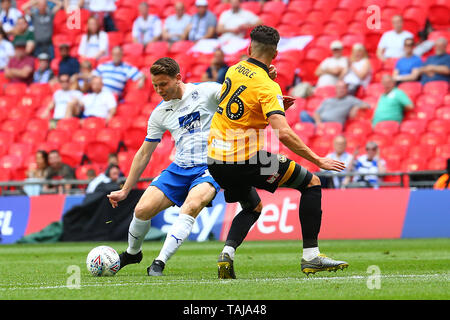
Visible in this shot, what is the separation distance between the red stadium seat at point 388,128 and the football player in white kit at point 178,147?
29.4 feet

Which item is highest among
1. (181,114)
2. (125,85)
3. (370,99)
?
(125,85)

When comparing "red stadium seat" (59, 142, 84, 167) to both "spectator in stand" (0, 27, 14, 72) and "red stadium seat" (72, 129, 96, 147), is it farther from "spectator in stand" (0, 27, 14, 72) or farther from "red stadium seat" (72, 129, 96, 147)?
"spectator in stand" (0, 27, 14, 72)

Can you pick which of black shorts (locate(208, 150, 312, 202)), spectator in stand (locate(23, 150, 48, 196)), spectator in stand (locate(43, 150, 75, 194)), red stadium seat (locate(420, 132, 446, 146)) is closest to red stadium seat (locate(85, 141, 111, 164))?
spectator in stand (locate(23, 150, 48, 196))

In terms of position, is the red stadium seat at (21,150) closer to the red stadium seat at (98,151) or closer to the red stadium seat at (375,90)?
the red stadium seat at (98,151)

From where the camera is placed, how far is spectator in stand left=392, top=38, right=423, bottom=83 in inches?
712

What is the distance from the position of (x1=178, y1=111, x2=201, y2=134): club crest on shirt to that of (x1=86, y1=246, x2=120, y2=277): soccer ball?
4.89 ft

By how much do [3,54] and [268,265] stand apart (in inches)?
639

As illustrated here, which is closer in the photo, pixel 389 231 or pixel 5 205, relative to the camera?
pixel 389 231

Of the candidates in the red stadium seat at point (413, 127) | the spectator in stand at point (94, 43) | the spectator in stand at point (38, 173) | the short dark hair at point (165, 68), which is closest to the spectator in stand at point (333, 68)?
the red stadium seat at point (413, 127)

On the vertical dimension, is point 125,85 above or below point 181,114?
above
